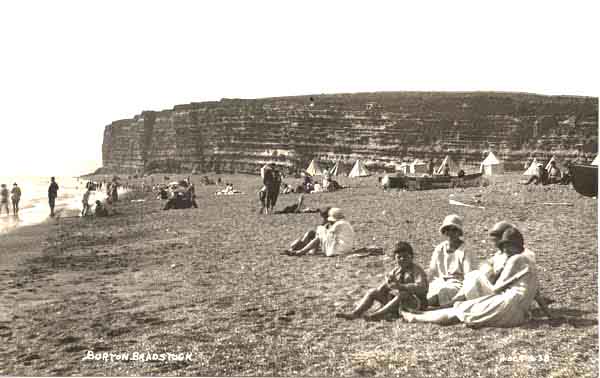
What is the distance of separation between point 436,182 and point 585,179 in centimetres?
402

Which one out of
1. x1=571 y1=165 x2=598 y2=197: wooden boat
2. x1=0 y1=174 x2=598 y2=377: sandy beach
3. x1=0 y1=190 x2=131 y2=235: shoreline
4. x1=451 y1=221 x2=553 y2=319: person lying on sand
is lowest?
x1=0 y1=190 x2=131 y2=235: shoreline

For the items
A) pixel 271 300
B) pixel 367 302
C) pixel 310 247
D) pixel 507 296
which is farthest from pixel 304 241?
pixel 507 296

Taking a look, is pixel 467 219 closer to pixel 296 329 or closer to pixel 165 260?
pixel 296 329

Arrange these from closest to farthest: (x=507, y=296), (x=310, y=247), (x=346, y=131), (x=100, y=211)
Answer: (x=507, y=296) → (x=310, y=247) → (x=100, y=211) → (x=346, y=131)

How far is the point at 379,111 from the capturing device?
119 feet

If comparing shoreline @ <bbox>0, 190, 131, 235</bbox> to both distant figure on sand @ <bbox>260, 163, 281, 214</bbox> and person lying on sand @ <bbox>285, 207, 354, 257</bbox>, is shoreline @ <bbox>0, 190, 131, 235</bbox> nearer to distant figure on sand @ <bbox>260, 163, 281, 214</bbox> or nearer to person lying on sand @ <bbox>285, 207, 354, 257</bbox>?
distant figure on sand @ <bbox>260, 163, 281, 214</bbox>

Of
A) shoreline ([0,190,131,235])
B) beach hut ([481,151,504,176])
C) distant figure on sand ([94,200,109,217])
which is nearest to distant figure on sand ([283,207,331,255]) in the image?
shoreline ([0,190,131,235])

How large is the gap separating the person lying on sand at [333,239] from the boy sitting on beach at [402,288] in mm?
1926

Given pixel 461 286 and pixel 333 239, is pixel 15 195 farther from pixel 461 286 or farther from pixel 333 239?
pixel 461 286

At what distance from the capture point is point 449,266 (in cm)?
604

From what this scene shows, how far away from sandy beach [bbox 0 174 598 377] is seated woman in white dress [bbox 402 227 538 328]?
124 millimetres

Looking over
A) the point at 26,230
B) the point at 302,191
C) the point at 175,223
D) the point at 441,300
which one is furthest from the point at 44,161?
the point at 441,300

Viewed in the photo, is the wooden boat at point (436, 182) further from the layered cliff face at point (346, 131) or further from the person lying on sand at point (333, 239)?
the person lying on sand at point (333, 239)

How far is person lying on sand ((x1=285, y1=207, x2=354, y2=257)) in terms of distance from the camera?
26.0 ft
